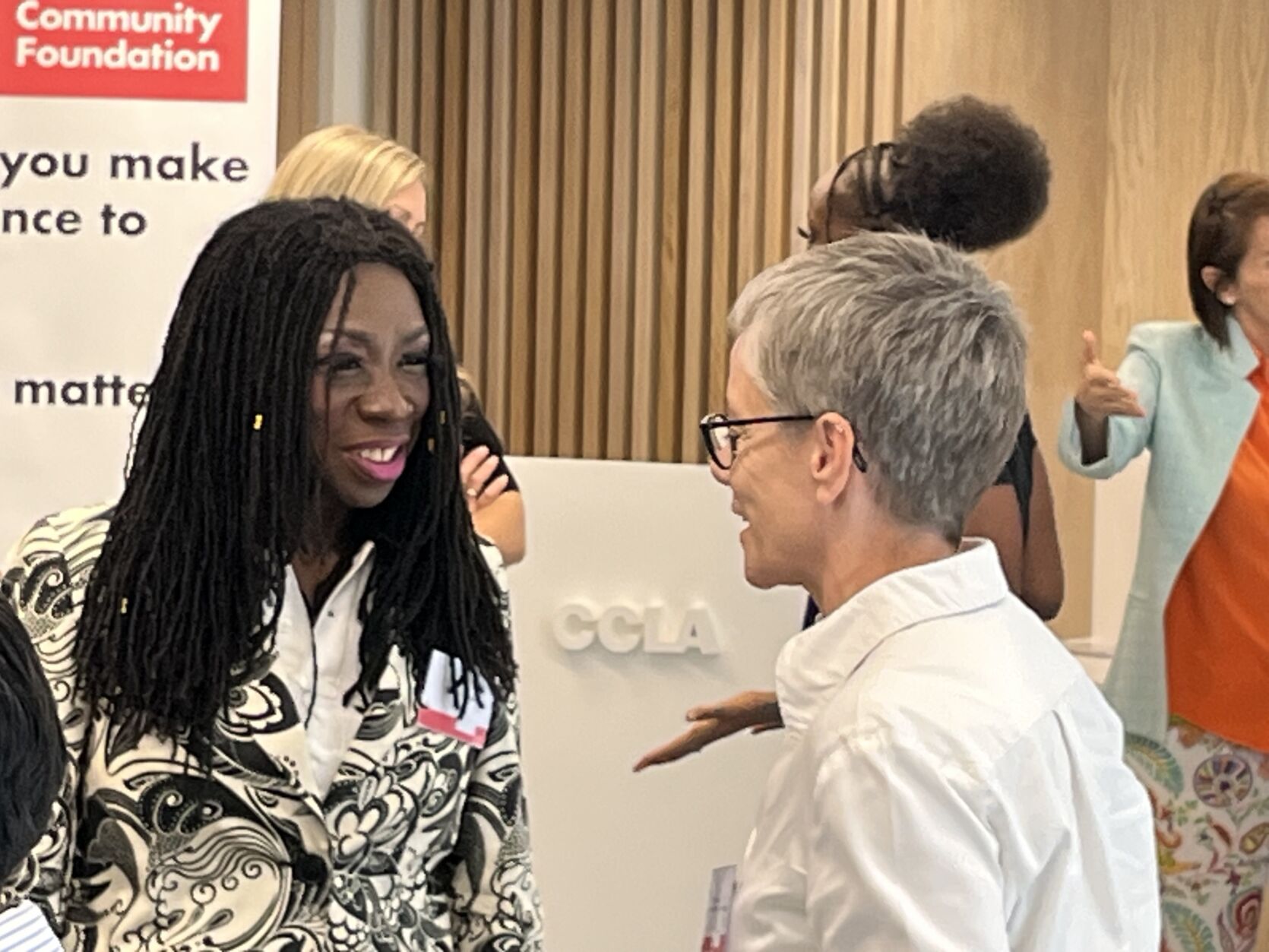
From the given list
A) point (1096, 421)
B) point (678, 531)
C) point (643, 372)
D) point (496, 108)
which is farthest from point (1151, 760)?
point (496, 108)

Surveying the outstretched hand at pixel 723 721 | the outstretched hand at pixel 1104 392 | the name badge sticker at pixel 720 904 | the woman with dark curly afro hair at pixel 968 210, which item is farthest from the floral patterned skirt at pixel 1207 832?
the name badge sticker at pixel 720 904

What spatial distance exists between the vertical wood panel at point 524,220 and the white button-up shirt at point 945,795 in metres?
3.93

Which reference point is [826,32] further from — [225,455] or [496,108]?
[225,455]

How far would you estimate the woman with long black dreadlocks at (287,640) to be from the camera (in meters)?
1.83

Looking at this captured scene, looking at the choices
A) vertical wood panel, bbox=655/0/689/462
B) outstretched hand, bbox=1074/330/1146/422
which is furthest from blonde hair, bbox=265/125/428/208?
vertical wood panel, bbox=655/0/689/462

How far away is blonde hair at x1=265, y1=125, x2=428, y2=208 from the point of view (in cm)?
314

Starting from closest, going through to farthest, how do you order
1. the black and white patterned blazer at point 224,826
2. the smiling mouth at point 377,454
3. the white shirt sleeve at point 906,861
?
the white shirt sleeve at point 906,861 < the black and white patterned blazer at point 224,826 < the smiling mouth at point 377,454

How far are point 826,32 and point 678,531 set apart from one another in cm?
172

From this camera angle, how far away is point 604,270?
545 cm

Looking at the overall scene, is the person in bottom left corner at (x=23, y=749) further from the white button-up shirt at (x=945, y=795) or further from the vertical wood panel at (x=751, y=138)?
the vertical wood panel at (x=751, y=138)

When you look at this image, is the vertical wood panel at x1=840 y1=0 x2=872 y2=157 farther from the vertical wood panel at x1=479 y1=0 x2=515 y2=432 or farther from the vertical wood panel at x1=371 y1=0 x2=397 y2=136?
the vertical wood panel at x1=371 y1=0 x2=397 y2=136

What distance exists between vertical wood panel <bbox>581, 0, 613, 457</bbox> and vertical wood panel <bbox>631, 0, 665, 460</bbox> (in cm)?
8

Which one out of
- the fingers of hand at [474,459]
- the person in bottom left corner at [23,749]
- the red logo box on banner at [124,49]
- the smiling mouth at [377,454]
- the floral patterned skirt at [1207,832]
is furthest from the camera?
the floral patterned skirt at [1207,832]

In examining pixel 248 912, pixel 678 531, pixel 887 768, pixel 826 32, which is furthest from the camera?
pixel 826 32
